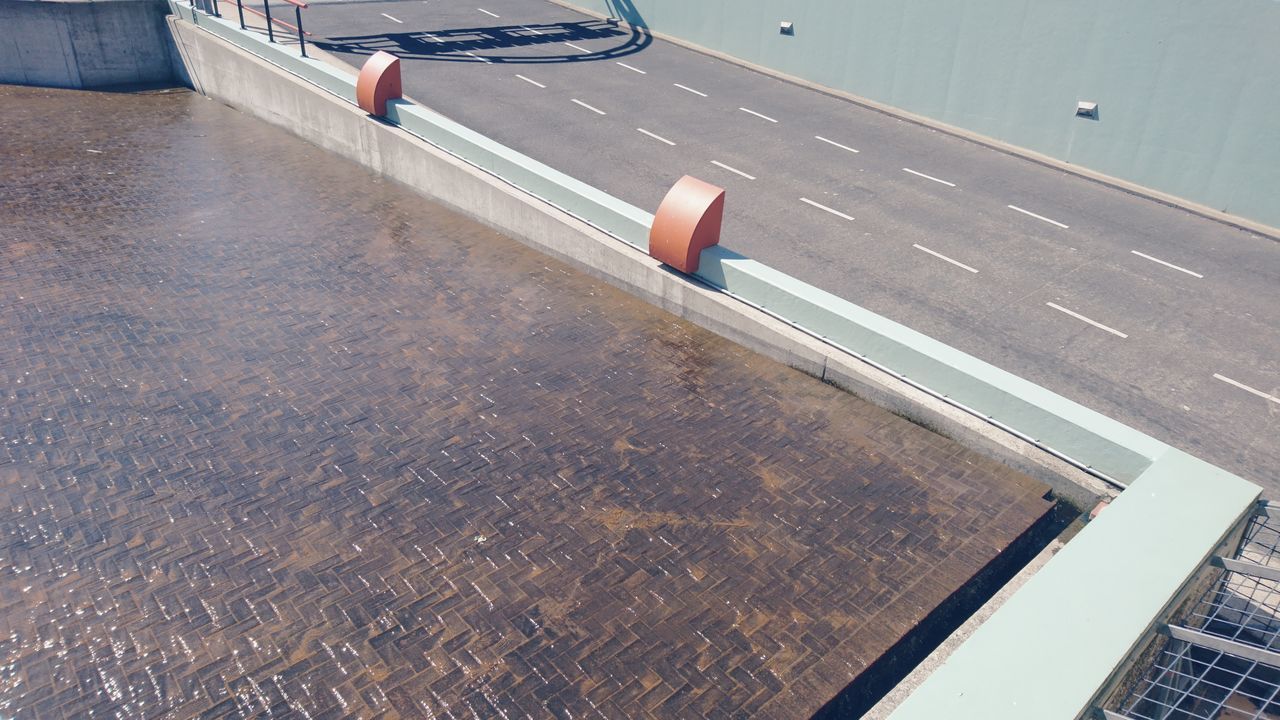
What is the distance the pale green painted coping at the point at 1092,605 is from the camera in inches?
215

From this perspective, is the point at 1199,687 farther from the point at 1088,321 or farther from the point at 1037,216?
the point at 1037,216

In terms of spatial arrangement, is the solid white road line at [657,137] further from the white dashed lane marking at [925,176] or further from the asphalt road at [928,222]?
the white dashed lane marking at [925,176]

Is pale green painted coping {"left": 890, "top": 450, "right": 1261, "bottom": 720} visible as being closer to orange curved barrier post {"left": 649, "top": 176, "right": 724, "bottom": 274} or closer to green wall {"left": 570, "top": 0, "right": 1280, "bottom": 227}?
orange curved barrier post {"left": 649, "top": 176, "right": 724, "bottom": 274}

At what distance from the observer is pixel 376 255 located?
13203 mm

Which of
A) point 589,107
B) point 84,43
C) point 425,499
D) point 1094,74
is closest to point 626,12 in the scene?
point 589,107

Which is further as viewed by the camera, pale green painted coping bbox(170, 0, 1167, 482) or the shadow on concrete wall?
the shadow on concrete wall

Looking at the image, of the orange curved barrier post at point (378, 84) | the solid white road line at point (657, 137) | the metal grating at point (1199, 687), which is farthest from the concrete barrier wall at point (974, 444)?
the solid white road line at point (657, 137)

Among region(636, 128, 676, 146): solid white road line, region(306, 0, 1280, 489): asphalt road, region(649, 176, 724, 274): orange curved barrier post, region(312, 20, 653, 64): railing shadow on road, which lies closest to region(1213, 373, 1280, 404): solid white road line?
region(306, 0, 1280, 489): asphalt road

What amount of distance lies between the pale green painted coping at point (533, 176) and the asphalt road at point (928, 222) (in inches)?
112

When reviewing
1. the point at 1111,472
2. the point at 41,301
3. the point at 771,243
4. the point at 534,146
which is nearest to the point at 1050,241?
the point at 771,243

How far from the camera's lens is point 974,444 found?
919 centimetres

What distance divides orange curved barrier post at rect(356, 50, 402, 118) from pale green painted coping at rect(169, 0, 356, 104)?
0.72 meters

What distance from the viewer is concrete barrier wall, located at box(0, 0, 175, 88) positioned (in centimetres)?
1988

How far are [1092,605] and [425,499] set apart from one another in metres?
5.61
